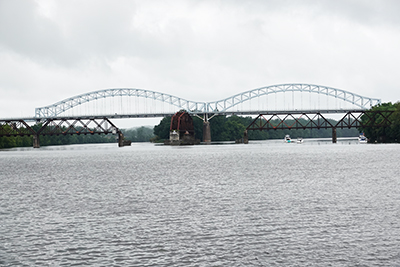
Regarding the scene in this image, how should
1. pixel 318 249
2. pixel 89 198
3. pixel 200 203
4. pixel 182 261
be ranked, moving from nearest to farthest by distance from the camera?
pixel 182 261
pixel 318 249
pixel 200 203
pixel 89 198

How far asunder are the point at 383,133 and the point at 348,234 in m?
170

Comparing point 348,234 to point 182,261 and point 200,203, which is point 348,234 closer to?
point 182,261

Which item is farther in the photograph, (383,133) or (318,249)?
(383,133)

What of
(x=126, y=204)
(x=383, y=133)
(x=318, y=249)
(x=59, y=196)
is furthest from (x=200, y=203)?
(x=383, y=133)

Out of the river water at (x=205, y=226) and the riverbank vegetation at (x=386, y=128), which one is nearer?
the river water at (x=205, y=226)

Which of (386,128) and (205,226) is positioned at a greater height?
(386,128)

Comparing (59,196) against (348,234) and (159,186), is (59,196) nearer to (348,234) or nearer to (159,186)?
(159,186)

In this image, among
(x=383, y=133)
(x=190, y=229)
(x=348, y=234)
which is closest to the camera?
(x=348, y=234)

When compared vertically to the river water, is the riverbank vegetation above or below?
above

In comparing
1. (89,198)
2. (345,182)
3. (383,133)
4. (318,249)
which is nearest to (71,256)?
(318,249)

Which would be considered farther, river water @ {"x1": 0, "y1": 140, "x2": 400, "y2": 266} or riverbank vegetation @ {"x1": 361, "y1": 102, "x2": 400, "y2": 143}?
riverbank vegetation @ {"x1": 361, "y1": 102, "x2": 400, "y2": 143}

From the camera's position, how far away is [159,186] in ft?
143

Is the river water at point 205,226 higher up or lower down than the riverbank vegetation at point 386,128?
lower down

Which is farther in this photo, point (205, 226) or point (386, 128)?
point (386, 128)
